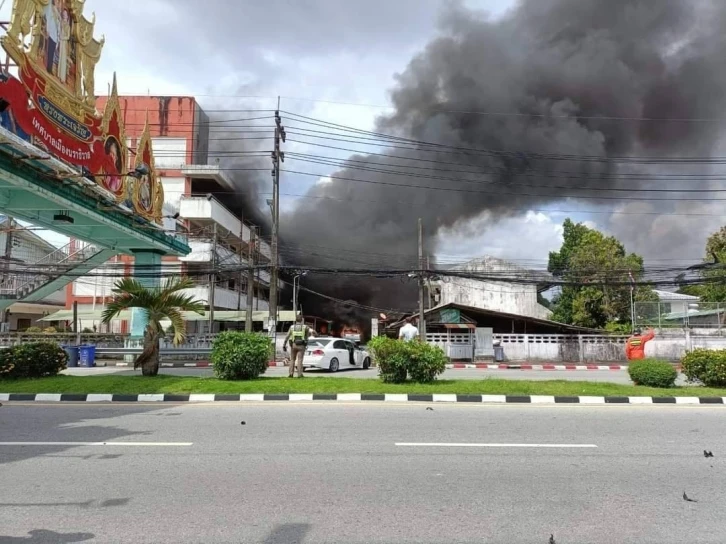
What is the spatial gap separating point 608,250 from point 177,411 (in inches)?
1291

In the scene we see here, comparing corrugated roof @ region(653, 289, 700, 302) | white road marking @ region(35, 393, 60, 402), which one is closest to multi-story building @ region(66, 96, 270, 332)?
white road marking @ region(35, 393, 60, 402)

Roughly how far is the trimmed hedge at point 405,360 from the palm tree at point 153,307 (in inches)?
168

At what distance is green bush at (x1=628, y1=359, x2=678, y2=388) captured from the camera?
1112 cm

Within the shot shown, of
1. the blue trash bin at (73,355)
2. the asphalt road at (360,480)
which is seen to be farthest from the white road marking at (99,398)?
the blue trash bin at (73,355)

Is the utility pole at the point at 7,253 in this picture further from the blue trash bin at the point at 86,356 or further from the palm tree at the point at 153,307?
the palm tree at the point at 153,307

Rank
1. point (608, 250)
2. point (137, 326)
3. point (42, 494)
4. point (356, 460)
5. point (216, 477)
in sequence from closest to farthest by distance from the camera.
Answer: point (42, 494) < point (216, 477) < point (356, 460) < point (137, 326) < point (608, 250)

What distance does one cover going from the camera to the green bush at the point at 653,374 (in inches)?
438

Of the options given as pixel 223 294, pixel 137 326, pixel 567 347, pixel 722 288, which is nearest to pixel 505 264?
pixel 722 288

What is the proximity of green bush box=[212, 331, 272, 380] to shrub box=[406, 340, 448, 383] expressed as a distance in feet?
10.6

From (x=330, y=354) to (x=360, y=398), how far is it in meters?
8.14

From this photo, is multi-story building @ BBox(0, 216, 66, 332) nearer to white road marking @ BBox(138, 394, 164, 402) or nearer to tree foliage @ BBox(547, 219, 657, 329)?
white road marking @ BBox(138, 394, 164, 402)

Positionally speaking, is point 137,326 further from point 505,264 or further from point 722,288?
point 722,288

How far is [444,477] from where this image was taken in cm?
474

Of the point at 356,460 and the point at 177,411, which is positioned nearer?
the point at 356,460
